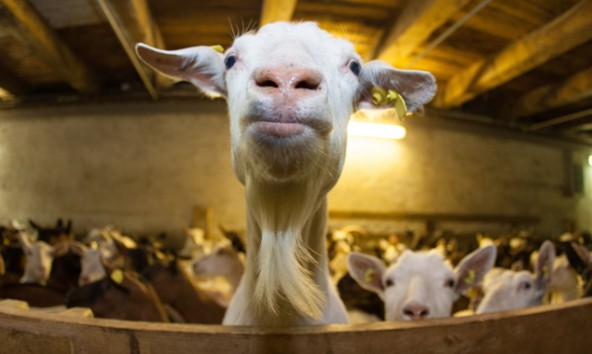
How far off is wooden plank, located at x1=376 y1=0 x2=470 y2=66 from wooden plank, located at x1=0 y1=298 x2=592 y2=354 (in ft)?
11.7

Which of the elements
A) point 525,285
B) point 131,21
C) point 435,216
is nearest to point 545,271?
point 525,285

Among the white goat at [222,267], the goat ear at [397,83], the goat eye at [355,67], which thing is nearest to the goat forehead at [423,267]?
the goat ear at [397,83]


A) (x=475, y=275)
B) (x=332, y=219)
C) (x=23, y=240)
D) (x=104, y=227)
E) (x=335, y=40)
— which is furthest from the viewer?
(x=332, y=219)

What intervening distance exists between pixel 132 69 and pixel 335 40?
6.34 meters

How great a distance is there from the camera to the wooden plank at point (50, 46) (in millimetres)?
3527

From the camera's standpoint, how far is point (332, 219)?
8320 millimetres

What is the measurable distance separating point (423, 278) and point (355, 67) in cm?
153

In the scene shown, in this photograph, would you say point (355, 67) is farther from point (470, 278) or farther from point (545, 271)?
point (545, 271)

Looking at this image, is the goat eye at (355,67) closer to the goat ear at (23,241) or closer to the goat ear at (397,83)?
the goat ear at (397,83)

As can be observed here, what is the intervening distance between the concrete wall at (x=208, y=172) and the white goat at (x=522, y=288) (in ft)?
14.7

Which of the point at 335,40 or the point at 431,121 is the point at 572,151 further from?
the point at 335,40

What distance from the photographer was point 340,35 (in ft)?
16.8

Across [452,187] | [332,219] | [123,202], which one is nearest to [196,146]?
[123,202]

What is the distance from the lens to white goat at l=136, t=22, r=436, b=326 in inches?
42.4
